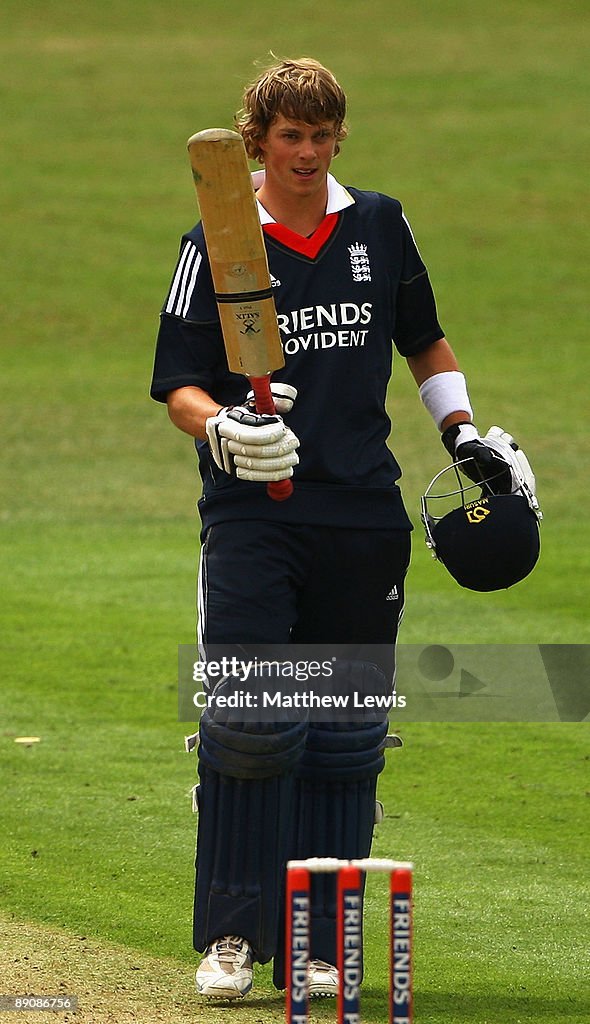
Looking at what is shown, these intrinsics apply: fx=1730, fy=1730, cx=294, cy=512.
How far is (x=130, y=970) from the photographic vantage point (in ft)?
11.2

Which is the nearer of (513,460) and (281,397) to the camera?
(281,397)

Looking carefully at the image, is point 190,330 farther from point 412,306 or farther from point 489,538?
point 489,538

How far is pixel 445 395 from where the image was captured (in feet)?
12.1

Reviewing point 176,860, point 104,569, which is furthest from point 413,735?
point 104,569

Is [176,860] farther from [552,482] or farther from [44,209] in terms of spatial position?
[44,209]

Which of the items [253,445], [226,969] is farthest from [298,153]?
[226,969]

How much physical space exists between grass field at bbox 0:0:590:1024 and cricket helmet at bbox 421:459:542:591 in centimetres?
82

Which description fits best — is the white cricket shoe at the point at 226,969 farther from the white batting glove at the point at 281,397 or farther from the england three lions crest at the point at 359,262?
the england three lions crest at the point at 359,262

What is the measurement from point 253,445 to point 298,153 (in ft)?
2.04

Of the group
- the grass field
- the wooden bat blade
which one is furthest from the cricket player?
the grass field

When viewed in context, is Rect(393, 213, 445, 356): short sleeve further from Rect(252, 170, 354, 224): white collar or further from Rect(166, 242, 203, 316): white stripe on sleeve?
Rect(166, 242, 203, 316): white stripe on sleeve

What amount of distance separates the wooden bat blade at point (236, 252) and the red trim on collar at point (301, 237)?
0.70ft

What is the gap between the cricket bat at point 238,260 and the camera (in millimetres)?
3119

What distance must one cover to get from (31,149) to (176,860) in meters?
20.0
